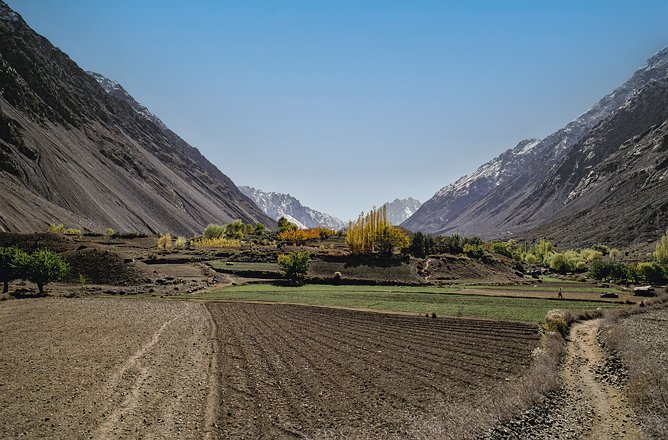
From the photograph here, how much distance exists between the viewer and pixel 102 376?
2380 cm

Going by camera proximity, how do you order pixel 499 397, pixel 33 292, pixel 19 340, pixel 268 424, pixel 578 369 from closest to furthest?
pixel 268 424 → pixel 499 397 → pixel 578 369 → pixel 19 340 → pixel 33 292

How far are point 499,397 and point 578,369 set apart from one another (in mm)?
10913

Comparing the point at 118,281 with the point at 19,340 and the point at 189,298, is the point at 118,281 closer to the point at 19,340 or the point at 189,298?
the point at 189,298

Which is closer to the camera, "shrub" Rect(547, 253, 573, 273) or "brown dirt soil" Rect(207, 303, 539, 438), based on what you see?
"brown dirt soil" Rect(207, 303, 539, 438)

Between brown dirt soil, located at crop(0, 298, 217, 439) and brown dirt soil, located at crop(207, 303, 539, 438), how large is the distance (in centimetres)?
212

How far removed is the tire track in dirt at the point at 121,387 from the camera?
17.8 meters

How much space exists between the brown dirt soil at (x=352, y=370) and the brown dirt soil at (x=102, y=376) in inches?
83.4

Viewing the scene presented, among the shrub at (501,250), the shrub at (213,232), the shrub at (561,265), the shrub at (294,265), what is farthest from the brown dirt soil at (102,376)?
the shrub at (501,250)

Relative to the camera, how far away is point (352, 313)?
1893 inches

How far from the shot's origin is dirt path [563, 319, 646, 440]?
18.9 m

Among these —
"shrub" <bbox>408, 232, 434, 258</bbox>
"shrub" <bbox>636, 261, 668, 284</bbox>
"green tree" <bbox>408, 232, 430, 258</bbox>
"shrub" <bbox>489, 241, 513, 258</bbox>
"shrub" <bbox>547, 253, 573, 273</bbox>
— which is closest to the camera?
"shrub" <bbox>636, 261, 668, 284</bbox>

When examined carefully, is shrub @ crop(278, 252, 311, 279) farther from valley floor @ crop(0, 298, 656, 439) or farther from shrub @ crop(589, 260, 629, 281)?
shrub @ crop(589, 260, 629, 281)

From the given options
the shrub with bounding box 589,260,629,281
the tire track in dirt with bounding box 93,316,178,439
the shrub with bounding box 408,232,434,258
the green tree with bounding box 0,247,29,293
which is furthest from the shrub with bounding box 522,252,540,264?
the green tree with bounding box 0,247,29,293

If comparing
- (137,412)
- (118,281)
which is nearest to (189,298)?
(118,281)
